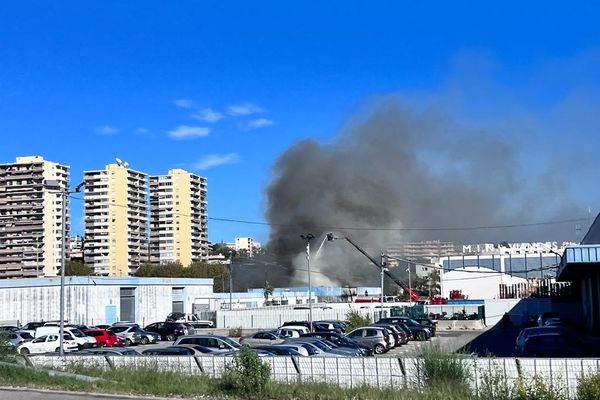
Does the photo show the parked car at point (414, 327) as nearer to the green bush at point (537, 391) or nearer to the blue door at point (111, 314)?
the blue door at point (111, 314)

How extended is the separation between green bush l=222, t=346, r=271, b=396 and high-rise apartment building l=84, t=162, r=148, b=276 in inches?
5120

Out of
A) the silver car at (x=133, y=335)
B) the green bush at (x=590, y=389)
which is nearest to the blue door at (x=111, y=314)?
the silver car at (x=133, y=335)

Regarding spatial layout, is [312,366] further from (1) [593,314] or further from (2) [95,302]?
(2) [95,302]

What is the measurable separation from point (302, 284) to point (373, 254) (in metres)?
14.7

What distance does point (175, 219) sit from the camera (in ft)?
512

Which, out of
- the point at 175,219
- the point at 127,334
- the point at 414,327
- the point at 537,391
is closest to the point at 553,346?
the point at 537,391

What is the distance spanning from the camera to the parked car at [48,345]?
3534 cm

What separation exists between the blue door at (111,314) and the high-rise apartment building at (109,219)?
272 feet

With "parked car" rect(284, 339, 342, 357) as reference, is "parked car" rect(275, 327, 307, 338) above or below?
below

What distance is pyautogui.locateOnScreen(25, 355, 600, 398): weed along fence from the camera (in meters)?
12.2

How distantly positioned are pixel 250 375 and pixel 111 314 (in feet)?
157

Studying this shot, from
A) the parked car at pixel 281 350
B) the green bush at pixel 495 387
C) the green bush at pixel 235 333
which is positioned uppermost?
the green bush at pixel 495 387

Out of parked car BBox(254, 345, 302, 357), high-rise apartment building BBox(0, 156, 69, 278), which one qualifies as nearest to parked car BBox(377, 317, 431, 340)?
parked car BBox(254, 345, 302, 357)

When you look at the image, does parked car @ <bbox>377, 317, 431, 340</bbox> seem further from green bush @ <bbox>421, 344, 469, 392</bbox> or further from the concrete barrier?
green bush @ <bbox>421, 344, 469, 392</bbox>
